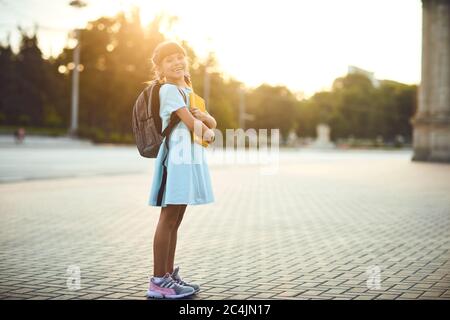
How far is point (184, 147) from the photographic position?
4.53 meters

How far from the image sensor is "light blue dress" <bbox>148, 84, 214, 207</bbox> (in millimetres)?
4480

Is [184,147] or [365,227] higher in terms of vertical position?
[184,147]

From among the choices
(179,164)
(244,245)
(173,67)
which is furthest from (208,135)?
(244,245)

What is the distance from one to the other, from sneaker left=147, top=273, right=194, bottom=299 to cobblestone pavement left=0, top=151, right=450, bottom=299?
15 cm

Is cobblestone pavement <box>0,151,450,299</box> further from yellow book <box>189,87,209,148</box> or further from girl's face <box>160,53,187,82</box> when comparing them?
girl's face <box>160,53,187,82</box>

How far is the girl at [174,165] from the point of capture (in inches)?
176

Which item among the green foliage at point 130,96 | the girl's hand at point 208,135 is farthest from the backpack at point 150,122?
the green foliage at point 130,96

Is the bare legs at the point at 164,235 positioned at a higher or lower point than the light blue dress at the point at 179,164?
lower

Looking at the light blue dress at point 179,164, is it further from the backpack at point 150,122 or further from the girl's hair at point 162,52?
the girl's hair at point 162,52

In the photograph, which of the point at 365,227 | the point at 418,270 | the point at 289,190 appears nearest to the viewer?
the point at 418,270

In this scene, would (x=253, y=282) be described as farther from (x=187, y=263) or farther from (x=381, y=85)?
(x=381, y=85)
